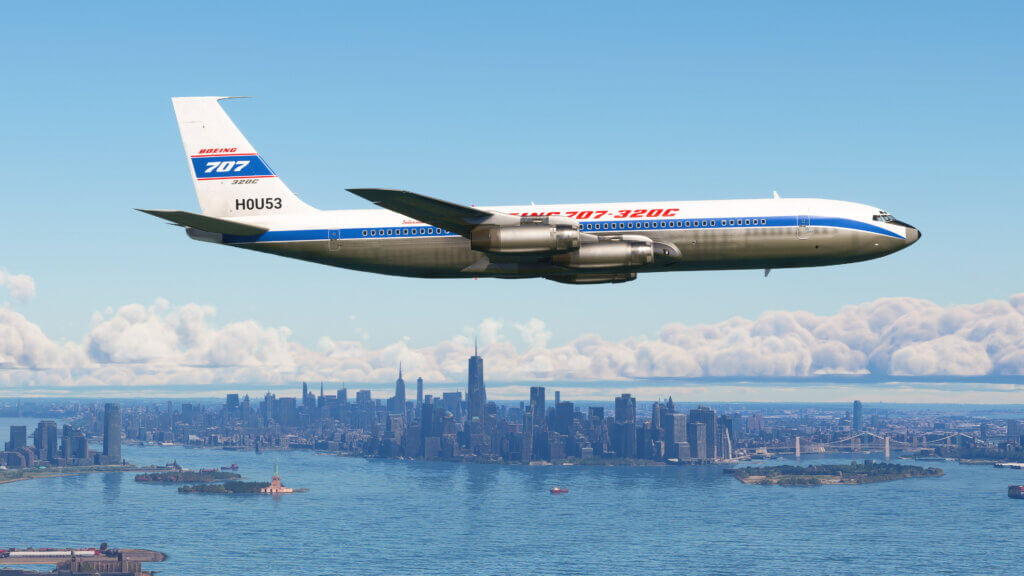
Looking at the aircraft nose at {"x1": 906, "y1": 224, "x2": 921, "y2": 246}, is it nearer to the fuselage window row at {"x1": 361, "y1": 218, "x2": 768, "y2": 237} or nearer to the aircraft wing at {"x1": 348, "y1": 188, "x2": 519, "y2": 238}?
the fuselage window row at {"x1": 361, "y1": 218, "x2": 768, "y2": 237}

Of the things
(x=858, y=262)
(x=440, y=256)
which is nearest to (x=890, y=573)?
(x=858, y=262)

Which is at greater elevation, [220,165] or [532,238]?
[220,165]

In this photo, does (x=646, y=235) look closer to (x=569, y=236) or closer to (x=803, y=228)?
(x=569, y=236)

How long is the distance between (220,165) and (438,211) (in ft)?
54.5

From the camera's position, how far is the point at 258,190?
53.3 m

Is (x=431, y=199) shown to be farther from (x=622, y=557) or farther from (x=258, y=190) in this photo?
(x=622, y=557)

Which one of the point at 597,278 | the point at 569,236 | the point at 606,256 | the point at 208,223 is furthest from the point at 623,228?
the point at 208,223

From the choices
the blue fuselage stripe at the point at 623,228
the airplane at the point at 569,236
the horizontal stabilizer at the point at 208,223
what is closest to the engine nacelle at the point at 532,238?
the airplane at the point at 569,236

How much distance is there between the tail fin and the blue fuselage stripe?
3.67 m

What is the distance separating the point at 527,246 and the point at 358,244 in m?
9.85

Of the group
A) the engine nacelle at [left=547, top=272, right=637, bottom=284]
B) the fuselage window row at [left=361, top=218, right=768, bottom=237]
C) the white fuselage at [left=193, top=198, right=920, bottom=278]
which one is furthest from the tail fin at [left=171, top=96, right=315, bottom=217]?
the engine nacelle at [left=547, top=272, right=637, bottom=284]

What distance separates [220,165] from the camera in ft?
176

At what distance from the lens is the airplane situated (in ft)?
147

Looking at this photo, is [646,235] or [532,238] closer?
[532,238]
